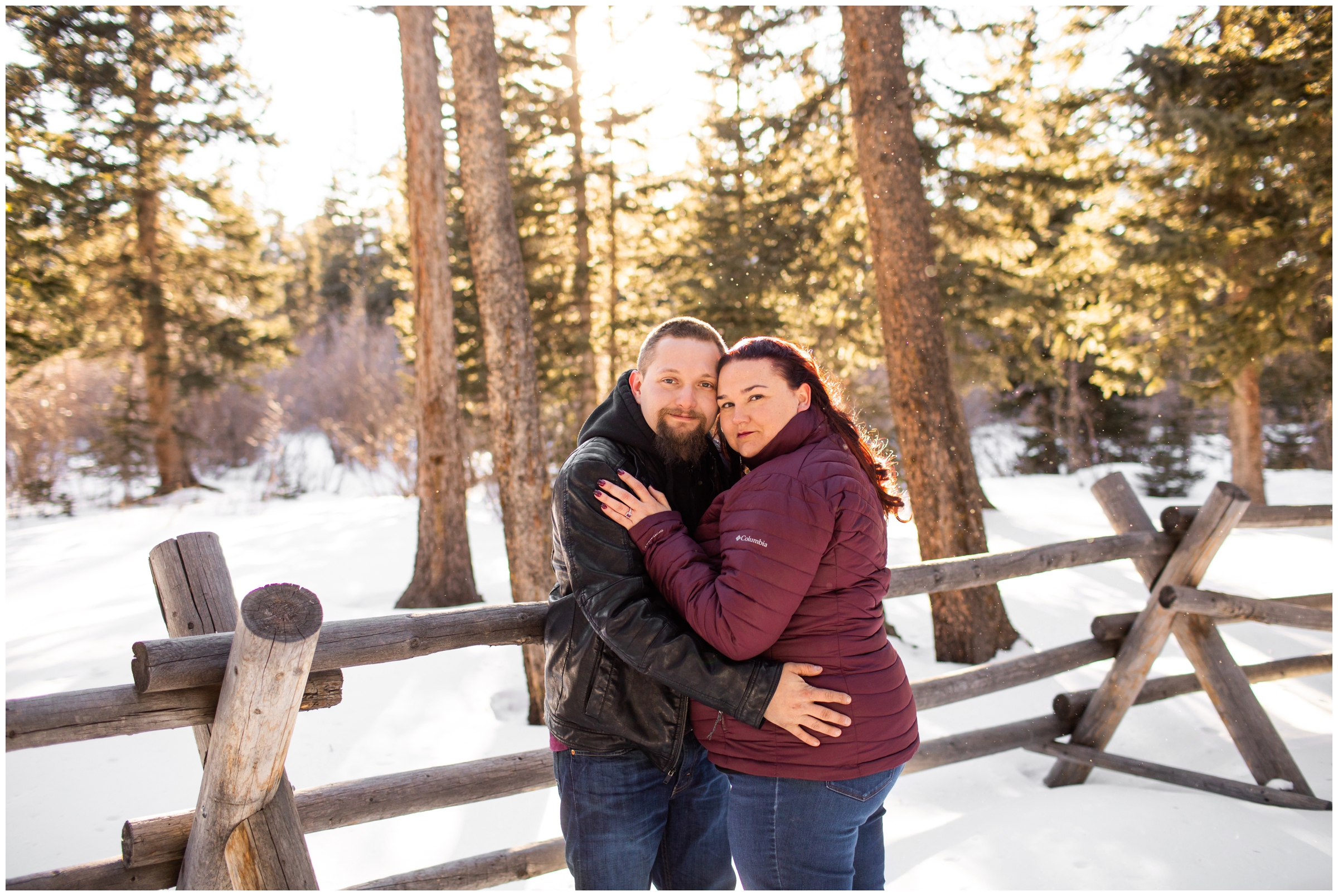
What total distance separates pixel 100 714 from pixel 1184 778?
17.9 feet

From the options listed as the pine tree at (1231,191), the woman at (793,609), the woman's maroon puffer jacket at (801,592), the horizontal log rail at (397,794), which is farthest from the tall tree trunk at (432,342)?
the pine tree at (1231,191)

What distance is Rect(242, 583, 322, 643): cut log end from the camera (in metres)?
2.27

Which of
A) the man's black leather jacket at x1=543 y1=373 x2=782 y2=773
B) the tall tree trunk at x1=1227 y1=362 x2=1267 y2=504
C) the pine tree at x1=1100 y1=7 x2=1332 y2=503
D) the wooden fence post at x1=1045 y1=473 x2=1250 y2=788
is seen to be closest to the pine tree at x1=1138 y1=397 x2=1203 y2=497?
the tall tree trunk at x1=1227 y1=362 x2=1267 y2=504

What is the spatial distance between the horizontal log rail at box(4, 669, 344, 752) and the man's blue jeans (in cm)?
116

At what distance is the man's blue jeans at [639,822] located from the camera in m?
2.48

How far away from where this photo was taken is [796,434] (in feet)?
7.88

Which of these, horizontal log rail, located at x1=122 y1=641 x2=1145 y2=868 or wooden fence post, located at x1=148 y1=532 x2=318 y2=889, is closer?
wooden fence post, located at x1=148 y1=532 x2=318 y2=889

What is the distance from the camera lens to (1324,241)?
1009cm

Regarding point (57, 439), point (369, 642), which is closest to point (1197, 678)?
point (369, 642)

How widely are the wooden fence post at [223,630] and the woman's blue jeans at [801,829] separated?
1.37 metres

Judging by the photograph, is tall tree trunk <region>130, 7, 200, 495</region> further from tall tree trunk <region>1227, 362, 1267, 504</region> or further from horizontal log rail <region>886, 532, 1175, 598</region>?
tall tree trunk <region>1227, 362, 1267, 504</region>

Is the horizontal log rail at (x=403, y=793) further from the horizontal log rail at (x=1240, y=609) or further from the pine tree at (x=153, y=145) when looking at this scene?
the pine tree at (x=153, y=145)

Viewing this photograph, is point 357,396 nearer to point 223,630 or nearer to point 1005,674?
point 1005,674

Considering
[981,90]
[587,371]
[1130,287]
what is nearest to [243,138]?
[587,371]
